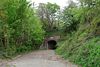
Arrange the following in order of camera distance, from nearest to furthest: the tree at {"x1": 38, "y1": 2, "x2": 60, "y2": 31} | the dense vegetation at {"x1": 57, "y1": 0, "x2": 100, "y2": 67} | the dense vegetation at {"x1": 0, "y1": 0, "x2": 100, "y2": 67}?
the dense vegetation at {"x1": 57, "y1": 0, "x2": 100, "y2": 67}
the dense vegetation at {"x1": 0, "y1": 0, "x2": 100, "y2": 67}
the tree at {"x1": 38, "y1": 2, "x2": 60, "y2": 31}

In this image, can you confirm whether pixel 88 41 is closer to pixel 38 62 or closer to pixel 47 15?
pixel 38 62

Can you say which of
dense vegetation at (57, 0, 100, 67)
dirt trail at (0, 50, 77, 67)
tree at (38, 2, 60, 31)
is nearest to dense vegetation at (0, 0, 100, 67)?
dense vegetation at (57, 0, 100, 67)

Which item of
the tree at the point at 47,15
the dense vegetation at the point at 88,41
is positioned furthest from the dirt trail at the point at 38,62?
the tree at the point at 47,15

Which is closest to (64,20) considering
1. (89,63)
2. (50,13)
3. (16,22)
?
(50,13)

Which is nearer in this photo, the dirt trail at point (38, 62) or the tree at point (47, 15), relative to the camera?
the dirt trail at point (38, 62)

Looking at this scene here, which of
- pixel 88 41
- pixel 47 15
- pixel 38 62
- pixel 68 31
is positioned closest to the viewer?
pixel 38 62

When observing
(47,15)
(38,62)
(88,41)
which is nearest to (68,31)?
(47,15)

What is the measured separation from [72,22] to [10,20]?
25413 millimetres

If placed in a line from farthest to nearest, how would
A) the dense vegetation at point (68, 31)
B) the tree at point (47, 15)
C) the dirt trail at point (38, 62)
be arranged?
the tree at point (47, 15), the dense vegetation at point (68, 31), the dirt trail at point (38, 62)

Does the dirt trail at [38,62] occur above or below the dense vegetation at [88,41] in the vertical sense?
below

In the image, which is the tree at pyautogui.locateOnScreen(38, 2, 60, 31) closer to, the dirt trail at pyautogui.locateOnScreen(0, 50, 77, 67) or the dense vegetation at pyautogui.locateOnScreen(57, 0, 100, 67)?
the dense vegetation at pyautogui.locateOnScreen(57, 0, 100, 67)

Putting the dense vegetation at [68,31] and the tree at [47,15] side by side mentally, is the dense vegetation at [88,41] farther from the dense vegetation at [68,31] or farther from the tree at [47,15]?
the tree at [47,15]

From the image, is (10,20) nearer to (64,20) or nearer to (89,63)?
(89,63)

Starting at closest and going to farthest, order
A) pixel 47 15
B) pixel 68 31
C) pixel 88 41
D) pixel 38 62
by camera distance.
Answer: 1. pixel 38 62
2. pixel 88 41
3. pixel 68 31
4. pixel 47 15
